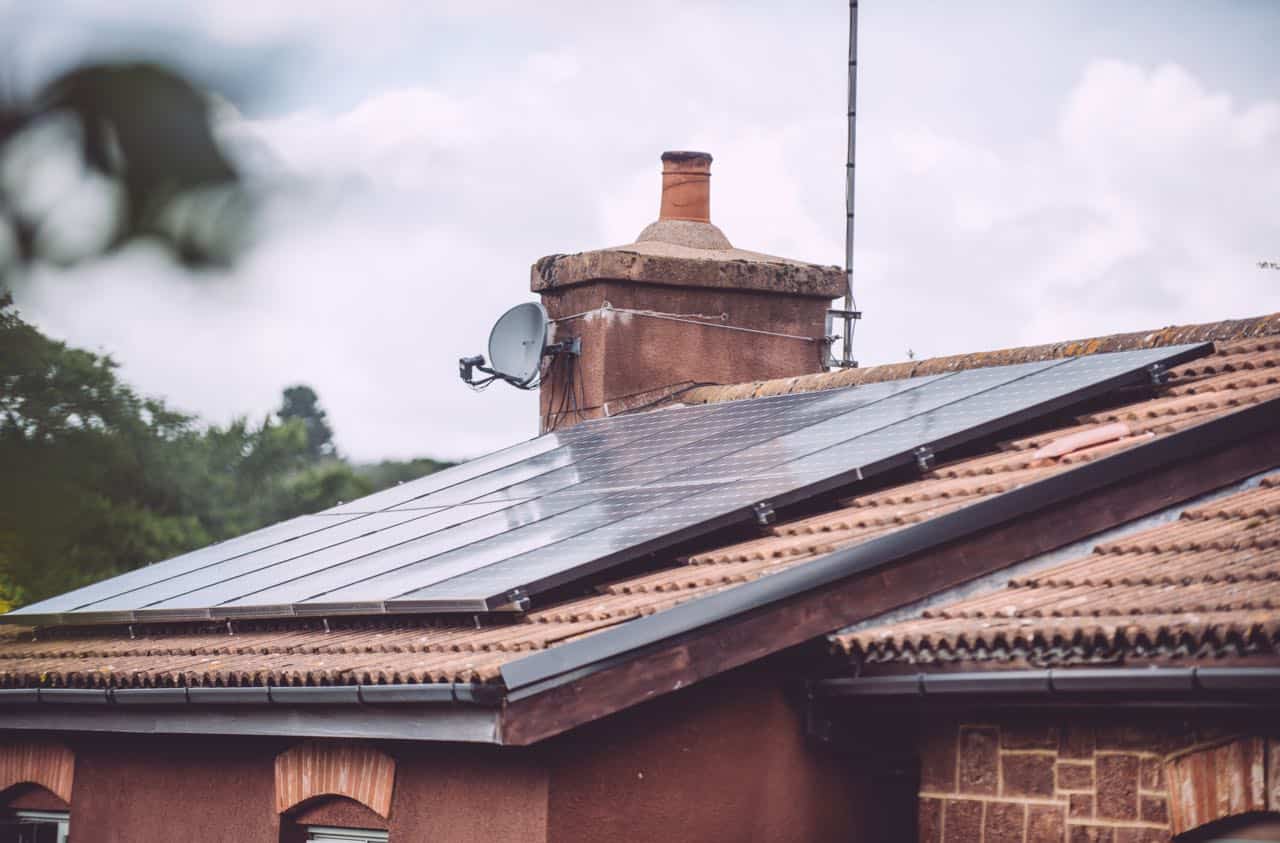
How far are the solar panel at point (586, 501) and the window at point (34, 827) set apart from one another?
4.20ft

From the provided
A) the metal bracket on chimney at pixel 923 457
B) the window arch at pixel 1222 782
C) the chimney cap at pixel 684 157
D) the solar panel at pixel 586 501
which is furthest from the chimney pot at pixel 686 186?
the window arch at pixel 1222 782

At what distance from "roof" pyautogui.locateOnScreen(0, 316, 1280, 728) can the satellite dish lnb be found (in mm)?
5880

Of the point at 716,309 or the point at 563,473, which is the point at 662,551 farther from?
the point at 716,309

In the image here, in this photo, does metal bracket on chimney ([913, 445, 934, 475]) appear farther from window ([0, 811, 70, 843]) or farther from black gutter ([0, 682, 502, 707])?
window ([0, 811, 70, 843])

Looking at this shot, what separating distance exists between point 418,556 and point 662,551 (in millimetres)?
1754

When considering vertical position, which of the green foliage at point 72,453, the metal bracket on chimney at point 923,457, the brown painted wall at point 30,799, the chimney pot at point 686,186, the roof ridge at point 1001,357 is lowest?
the brown painted wall at point 30,799

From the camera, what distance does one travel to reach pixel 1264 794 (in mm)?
5555

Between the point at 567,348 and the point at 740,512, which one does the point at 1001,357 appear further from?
the point at 567,348

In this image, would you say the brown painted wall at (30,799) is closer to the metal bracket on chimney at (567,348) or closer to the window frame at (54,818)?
the window frame at (54,818)

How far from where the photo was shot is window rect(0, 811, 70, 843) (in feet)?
34.8

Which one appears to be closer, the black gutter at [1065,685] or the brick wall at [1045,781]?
the black gutter at [1065,685]

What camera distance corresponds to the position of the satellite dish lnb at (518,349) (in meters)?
15.1

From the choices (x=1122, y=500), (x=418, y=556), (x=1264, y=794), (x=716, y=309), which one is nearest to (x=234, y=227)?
(x=1264, y=794)

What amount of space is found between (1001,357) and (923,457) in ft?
9.15
